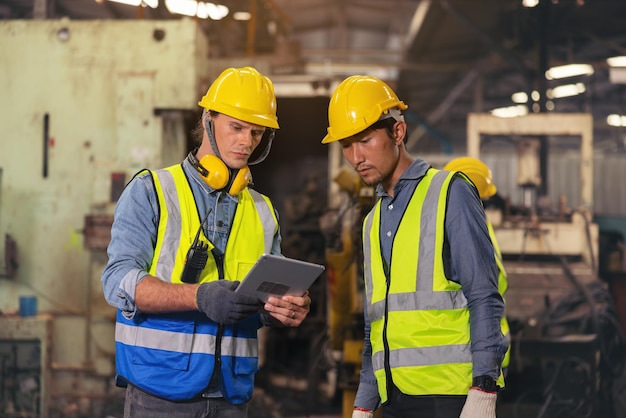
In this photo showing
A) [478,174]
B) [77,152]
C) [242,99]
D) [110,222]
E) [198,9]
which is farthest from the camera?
[198,9]

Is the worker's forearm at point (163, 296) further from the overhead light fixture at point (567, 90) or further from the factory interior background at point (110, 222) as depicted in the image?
the overhead light fixture at point (567, 90)

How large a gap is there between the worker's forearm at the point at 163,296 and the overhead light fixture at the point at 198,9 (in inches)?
235

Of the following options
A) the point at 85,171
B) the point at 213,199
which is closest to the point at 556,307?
the point at 85,171

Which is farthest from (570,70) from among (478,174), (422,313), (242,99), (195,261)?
(195,261)

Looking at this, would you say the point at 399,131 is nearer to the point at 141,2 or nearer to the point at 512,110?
the point at 141,2

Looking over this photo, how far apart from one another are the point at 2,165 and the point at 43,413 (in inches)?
78.7

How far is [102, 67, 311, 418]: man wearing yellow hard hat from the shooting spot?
2.19 meters

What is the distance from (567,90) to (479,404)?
1149cm

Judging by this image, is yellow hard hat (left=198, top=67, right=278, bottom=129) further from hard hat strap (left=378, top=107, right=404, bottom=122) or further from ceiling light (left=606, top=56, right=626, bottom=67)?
ceiling light (left=606, top=56, right=626, bottom=67)

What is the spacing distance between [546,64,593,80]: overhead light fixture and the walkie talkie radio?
9.83 metres

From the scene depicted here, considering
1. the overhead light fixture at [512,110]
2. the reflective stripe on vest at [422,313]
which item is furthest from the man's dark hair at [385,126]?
the overhead light fixture at [512,110]

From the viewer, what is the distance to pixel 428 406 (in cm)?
233

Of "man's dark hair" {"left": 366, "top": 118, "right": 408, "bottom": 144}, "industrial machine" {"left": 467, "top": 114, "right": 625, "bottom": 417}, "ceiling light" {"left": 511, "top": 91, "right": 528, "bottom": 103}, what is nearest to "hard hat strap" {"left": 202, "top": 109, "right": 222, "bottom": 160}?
"man's dark hair" {"left": 366, "top": 118, "right": 408, "bottom": 144}

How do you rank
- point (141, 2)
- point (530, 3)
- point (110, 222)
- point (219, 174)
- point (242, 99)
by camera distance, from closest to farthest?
point (219, 174)
point (242, 99)
point (110, 222)
point (141, 2)
point (530, 3)
